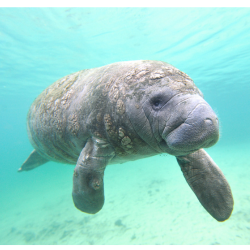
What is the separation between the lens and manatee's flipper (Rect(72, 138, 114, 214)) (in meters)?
2.56

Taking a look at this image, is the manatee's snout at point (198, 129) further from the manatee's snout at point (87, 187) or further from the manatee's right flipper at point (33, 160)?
the manatee's right flipper at point (33, 160)

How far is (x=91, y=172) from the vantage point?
259 centimetres

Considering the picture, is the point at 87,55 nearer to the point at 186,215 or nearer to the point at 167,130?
the point at 186,215

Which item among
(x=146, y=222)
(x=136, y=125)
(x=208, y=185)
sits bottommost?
(x=146, y=222)

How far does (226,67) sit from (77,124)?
2366cm

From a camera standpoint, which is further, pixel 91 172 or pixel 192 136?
pixel 91 172

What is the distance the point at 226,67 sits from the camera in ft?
70.9

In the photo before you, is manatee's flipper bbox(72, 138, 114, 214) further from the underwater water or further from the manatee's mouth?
the underwater water

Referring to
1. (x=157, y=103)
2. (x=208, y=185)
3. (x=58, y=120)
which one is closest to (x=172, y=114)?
(x=157, y=103)

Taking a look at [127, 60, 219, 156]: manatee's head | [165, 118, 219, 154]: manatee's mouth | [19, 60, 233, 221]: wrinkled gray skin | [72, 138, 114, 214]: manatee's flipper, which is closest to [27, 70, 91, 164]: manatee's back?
[19, 60, 233, 221]: wrinkled gray skin

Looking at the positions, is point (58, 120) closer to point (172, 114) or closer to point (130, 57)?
point (172, 114)

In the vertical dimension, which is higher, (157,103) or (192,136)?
(157,103)

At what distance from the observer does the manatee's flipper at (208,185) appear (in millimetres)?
2549

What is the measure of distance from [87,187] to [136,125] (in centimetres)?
121
